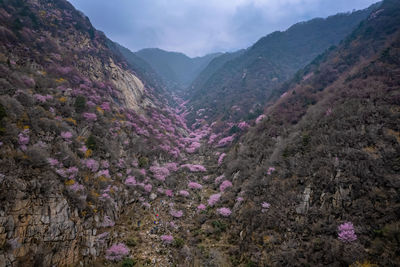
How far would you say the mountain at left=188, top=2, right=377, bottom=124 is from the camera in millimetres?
46878

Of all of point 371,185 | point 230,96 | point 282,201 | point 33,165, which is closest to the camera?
point 371,185

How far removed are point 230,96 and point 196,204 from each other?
41964 mm

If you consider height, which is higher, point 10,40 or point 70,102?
point 10,40

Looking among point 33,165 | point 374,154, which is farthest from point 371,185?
point 33,165

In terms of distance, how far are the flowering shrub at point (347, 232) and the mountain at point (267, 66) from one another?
31.5m

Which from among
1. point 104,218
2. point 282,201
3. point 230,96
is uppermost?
point 230,96

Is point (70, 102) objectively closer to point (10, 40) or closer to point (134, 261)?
point (10, 40)

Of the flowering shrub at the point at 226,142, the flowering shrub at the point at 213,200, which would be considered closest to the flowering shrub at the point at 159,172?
the flowering shrub at the point at 213,200

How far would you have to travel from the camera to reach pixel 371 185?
8.39m

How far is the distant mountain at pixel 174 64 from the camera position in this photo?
12938 centimetres

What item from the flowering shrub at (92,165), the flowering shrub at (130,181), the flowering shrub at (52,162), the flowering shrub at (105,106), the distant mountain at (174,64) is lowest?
the flowering shrub at (130,181)

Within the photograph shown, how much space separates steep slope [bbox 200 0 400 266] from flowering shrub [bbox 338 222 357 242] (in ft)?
0.11

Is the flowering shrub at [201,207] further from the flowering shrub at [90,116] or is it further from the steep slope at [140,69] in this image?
the steep slope at [140,69]

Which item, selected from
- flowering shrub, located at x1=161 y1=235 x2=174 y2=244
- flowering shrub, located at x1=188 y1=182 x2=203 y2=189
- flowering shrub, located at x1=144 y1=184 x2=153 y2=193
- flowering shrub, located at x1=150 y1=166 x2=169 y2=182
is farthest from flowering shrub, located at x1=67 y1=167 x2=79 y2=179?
flowering shrub, located at x1=188 y1=182 x2=203 y2=189
